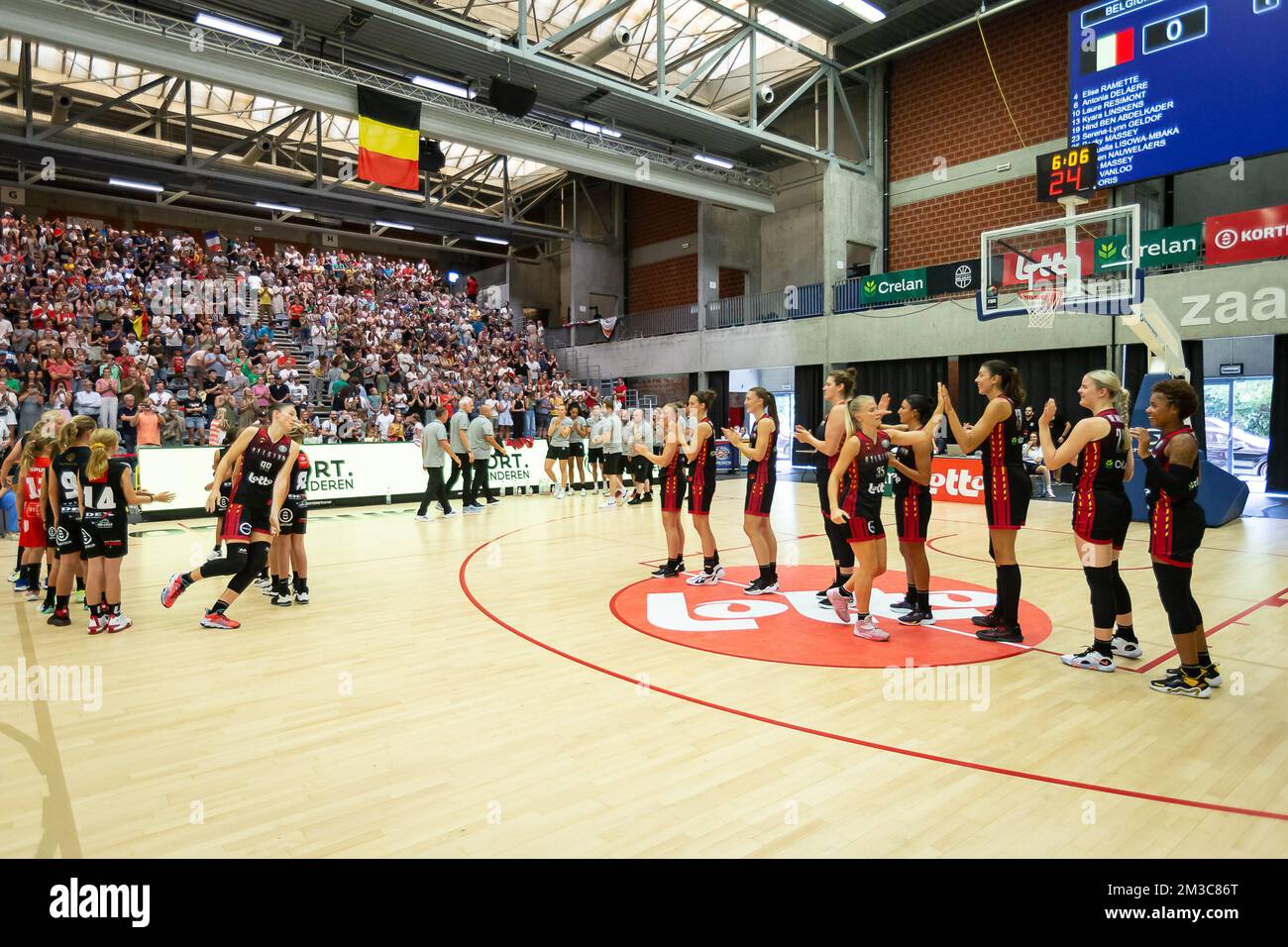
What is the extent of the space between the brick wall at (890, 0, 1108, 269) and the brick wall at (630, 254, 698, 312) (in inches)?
317

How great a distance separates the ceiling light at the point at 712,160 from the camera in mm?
23547

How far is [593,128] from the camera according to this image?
22.3 m

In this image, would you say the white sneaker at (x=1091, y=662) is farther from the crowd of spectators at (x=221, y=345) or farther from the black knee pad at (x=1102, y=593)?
the crowd of spectators at (x=221, y=345)

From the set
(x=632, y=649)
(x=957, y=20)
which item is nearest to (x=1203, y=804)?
(x=632, y=649)

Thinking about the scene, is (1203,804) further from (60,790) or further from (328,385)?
(328,385)

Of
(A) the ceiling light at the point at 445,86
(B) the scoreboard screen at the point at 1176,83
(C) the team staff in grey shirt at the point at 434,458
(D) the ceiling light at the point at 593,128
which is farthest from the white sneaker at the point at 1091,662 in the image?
(D) the ceiling light at the point at 593,128

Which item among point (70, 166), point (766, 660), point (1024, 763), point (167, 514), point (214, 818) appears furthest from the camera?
point (70, 166)

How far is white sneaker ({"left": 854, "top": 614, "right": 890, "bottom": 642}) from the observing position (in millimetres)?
5246

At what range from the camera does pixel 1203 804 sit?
296 cm

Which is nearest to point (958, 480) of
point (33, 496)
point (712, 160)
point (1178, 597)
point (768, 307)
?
point (1178, 597)

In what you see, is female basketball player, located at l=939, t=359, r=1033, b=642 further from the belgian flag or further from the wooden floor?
the belgian flag

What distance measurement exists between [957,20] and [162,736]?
22443mm

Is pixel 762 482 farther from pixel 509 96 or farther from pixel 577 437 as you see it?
pixel 509 96

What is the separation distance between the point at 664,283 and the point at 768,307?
257 inches
